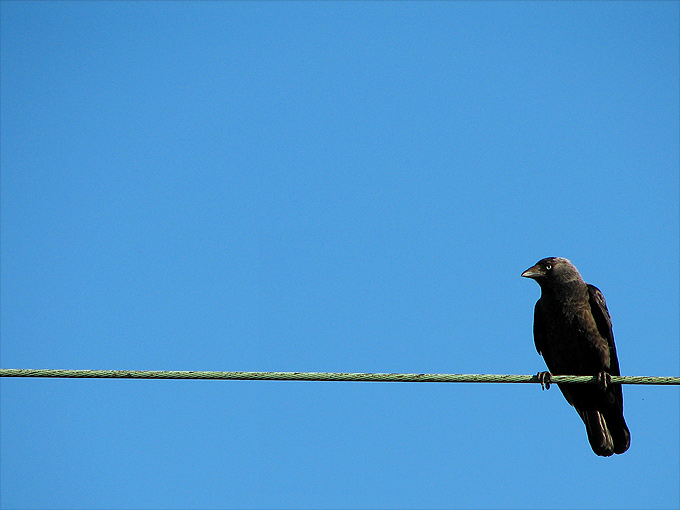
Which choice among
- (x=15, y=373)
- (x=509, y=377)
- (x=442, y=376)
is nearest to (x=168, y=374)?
(x=15, y=373)

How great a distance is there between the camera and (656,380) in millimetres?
4594

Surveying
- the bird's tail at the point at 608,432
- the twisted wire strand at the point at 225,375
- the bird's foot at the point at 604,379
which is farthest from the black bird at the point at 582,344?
the twisted wire strand at the point at 225,375

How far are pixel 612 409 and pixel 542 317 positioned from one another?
43.5 inches

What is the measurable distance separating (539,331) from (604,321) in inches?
28.0

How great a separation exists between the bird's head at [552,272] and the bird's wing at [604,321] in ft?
0.84

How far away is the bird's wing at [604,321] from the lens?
23.5 ft

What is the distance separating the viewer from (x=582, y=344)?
7082 millimetres

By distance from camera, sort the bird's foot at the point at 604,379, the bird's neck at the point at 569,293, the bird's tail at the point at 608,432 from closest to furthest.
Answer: the bird's foot at the point at 604,379, the bird's tail at the point at 608,432, the bird's neck at the point at 569,293

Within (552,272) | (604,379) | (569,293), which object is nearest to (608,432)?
(569,293)

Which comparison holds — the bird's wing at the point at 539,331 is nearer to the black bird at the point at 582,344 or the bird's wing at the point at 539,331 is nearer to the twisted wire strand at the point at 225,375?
the black bird at the point at 582,344

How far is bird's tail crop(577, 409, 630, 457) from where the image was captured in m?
6.99

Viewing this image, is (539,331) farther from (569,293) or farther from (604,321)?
(604,321)

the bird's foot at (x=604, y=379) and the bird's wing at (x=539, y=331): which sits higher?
the bird's wing at (x=539, y=331)

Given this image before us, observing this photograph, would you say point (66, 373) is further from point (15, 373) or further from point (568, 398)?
point (568, 398)
